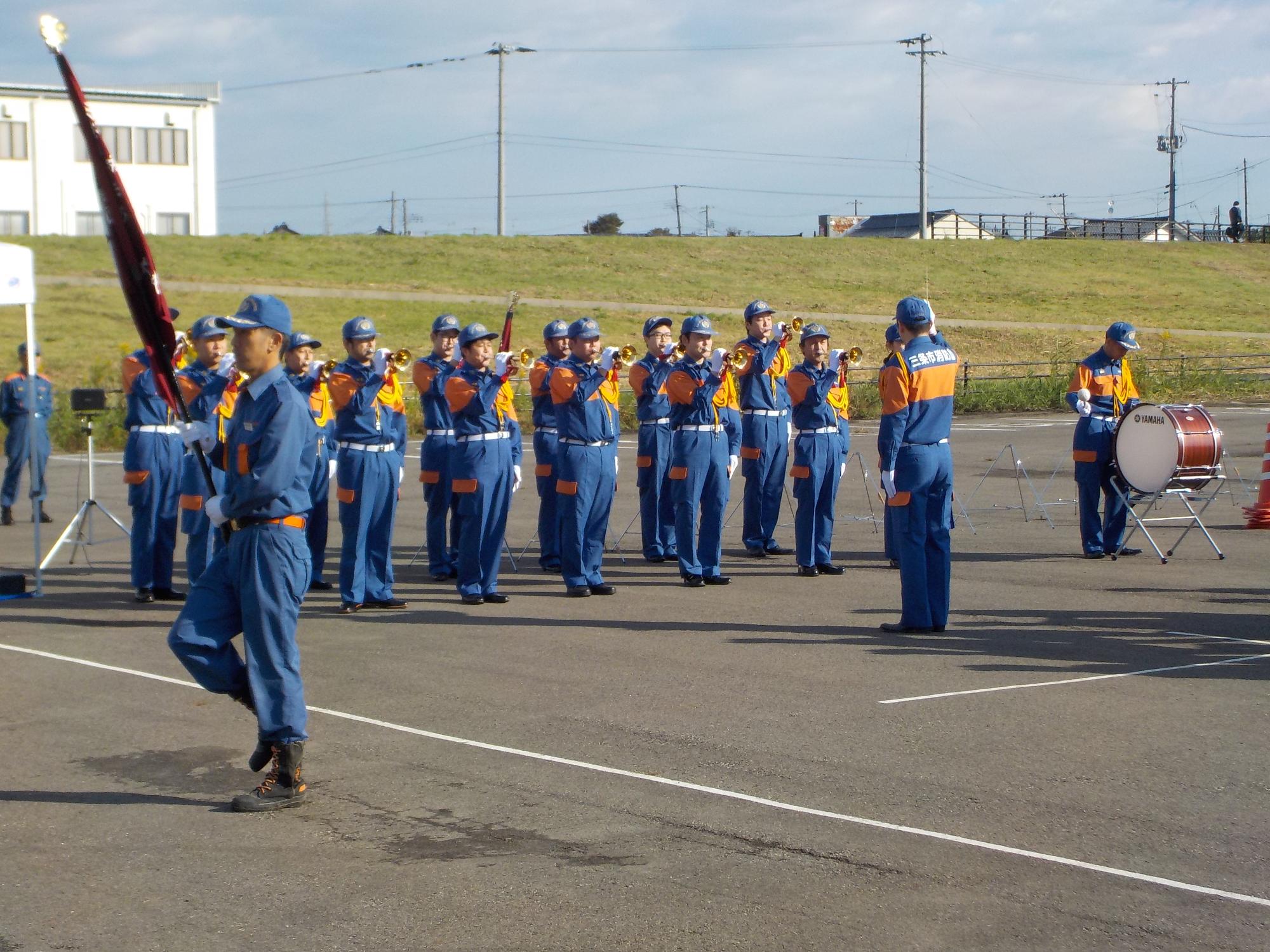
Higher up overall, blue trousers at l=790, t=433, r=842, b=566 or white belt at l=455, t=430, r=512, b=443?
white belt at l=455, t=430, r=512, b=443

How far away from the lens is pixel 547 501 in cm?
1488

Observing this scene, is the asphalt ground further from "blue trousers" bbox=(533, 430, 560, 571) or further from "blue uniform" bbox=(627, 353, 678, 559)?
"blue uniform" bbox=(627, 353, 678, 559)

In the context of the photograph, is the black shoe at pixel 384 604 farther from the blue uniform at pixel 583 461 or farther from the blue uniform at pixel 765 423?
the blue uniform at pixel 765 423

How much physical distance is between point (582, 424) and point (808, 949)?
776 centimetres

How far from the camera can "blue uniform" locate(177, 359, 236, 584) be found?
1168cm

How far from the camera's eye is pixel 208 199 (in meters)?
78.4

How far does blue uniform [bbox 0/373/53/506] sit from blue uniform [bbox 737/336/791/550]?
349 inches

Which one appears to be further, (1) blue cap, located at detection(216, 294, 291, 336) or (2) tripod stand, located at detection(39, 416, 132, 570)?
(2) tripod stand, located at detection(39, 416, 132, 570)

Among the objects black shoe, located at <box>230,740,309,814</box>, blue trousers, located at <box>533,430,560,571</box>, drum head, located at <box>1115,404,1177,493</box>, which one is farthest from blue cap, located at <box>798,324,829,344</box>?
black shoe, located at <box>230,740,309,814</box>

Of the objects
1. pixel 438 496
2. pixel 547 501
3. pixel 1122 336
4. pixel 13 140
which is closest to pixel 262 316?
pixel 438 496

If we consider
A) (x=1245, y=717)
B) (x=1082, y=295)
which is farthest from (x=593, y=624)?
(x=1082, y=295)

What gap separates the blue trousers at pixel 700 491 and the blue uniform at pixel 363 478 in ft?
8.08

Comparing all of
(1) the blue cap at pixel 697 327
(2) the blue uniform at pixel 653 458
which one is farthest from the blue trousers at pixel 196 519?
(2) the blue uniform at pixel 653 458

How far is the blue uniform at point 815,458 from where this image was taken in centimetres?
1395
